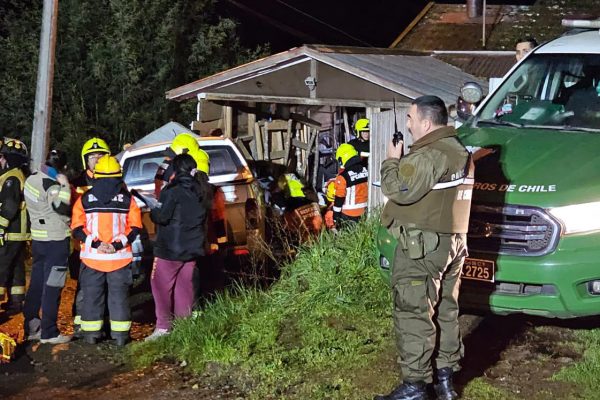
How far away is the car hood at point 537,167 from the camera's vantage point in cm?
612

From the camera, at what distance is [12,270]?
8953 mm

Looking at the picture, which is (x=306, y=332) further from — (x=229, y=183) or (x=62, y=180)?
(x=229, y=183)

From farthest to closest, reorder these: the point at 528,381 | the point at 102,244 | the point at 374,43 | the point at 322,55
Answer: the point at 374,43
the point at 322,55
the point at 102,244
the point at 528,381

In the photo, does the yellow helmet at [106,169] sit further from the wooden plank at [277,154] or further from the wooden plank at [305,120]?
the wooden plank at [305,120]

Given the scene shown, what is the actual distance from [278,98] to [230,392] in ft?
30.6

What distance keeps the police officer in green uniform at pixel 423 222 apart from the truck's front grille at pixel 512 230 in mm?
919

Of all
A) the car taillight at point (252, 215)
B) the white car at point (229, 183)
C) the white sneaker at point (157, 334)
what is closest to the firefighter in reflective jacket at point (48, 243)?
the white sneaker at point (157, 334)

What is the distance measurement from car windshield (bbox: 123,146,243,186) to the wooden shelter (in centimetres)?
189

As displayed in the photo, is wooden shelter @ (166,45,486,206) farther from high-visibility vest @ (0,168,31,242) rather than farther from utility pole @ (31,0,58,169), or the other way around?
high-visibility vest @ (0,168,31,242)

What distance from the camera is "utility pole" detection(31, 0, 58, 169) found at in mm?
11461

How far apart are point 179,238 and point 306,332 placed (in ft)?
4.86

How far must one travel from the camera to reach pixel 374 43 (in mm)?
33625

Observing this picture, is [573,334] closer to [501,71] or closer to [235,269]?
[235,269]

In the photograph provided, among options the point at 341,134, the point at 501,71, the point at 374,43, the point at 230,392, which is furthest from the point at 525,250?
the point at 374,43
